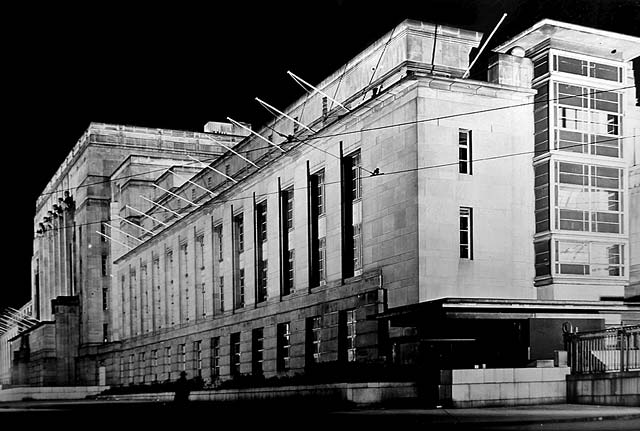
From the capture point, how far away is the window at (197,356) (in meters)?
66.1

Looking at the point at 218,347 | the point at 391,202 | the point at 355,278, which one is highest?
the point at 391,202

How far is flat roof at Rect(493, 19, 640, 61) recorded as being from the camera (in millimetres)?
40625

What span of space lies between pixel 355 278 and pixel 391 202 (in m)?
4.68

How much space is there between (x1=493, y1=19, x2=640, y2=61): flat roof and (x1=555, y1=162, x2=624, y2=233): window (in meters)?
5.37

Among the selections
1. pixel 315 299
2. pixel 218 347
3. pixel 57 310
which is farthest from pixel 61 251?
pixel 315 299

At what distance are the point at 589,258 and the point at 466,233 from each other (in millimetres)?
5709

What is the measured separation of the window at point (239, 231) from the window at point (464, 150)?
74.3 ft

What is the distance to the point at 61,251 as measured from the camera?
114 metres

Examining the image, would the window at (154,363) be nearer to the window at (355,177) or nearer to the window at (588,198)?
the window at (355,177)

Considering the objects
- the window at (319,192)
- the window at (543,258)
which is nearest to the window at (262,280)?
the window at (319,192)

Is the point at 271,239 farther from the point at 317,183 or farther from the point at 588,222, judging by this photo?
the point at 588,222

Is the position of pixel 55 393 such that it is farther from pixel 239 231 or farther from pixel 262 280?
pixel 262 280

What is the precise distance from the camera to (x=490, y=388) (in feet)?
100

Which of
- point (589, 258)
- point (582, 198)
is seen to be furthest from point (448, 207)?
point (589, 258)
